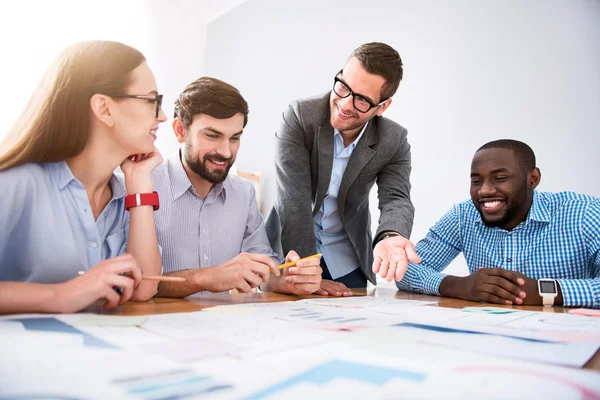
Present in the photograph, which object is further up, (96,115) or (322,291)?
(96,115)

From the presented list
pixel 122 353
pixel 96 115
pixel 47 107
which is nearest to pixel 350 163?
pixel 96 115

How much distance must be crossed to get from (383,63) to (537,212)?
2.44ft

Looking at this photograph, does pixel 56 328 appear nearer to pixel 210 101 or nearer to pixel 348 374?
pixel 348 374

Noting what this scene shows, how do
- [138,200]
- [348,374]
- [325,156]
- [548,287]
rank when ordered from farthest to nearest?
[325,156] → [548,287] → [138,200] → [348,374]

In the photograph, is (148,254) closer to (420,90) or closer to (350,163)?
(350,163)

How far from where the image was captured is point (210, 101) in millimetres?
1503

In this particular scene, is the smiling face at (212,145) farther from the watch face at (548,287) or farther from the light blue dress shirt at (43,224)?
the watch face at (548,287)

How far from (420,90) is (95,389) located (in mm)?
2951

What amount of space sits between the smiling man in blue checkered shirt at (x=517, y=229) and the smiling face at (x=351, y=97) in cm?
44

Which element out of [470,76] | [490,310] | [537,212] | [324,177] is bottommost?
[490,310]

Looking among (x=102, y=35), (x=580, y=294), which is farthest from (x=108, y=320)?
(x=102, y=35)

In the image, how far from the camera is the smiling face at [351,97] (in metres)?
1.64

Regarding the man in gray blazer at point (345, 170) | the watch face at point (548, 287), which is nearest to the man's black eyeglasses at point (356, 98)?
the man in gray blazer at point (345, 170)

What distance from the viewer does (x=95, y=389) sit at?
398mm
